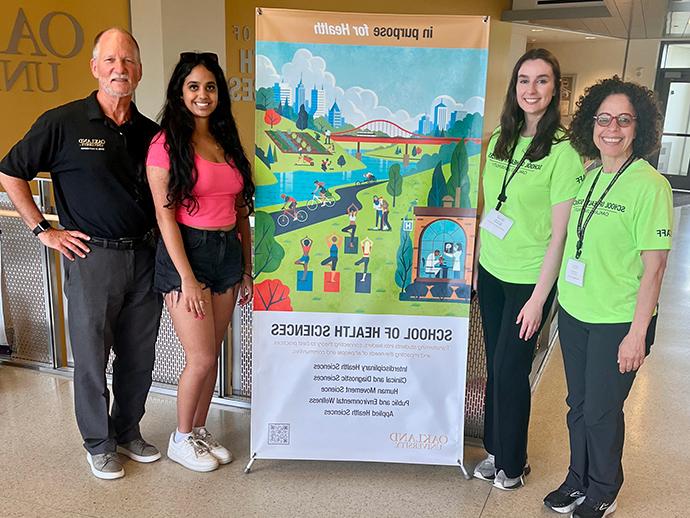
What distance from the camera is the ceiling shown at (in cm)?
842

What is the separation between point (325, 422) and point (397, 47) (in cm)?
147

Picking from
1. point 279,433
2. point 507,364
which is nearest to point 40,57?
point 279,433

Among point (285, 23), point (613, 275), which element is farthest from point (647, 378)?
point (285, 23)

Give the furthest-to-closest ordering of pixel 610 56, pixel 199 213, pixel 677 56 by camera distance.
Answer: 1. pixel 677 56
2. pixel 610 56
3. pixel 199 213

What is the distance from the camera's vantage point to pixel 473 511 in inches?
93.1

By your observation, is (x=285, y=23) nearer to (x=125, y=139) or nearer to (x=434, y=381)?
(x=125, y=139)

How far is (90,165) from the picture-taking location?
2.27 meters

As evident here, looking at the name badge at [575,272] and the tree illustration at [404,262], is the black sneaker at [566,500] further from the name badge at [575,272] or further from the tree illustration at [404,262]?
the tree illustration at [404,262]

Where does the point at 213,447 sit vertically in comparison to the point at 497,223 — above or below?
below

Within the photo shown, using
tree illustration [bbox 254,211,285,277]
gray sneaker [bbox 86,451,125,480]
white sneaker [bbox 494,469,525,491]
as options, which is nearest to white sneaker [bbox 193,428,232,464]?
gray sneaker [bbox 86,451,125,480]

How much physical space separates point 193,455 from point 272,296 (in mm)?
771

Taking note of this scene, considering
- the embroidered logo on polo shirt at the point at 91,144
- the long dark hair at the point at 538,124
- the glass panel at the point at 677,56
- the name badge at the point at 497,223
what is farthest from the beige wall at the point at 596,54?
the embroidered logo on polo shirt at the point at 91,144

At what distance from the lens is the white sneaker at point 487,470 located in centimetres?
256

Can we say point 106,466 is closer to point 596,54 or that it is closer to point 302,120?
point 302,120
